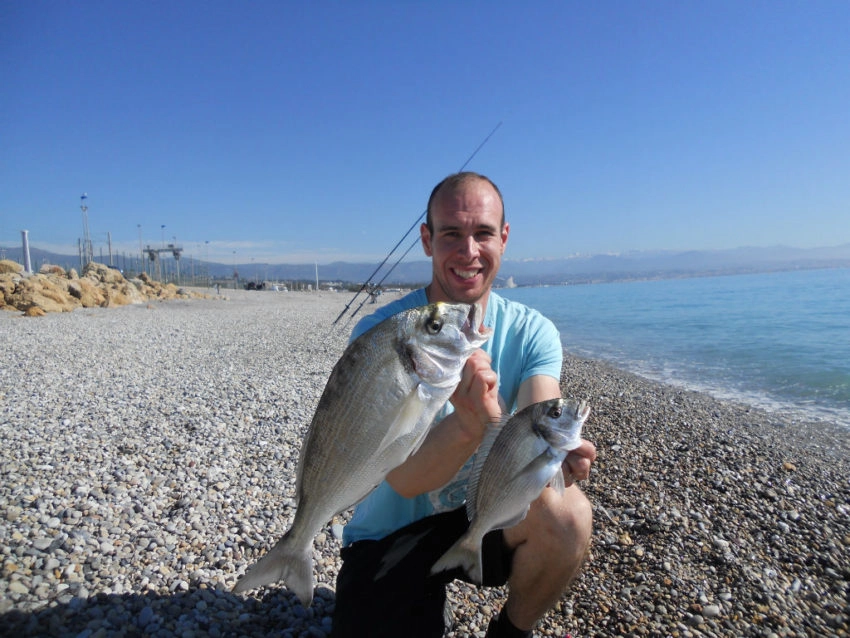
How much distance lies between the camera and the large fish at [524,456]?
2264mm

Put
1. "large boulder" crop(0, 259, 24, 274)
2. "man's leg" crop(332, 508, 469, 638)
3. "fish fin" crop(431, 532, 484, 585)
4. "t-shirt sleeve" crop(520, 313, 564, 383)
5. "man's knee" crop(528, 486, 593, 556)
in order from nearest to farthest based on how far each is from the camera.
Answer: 1. "fish fin" crop(431, 532, 484, 585)
2. "man's leg" crop(332, 508, 469, 638)
3. "man's knee" crop(528, 486, 593, 556)
4. "t-shirt sleeve" crop(520, 313, 564, 383)
5. "large boulder" crop(0, 259, 24, 274)

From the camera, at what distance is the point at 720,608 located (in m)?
3.95

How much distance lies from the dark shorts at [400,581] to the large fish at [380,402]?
3.33 feet

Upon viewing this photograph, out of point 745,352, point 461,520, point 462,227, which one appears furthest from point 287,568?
point 745,352

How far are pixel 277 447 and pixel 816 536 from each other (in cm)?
668

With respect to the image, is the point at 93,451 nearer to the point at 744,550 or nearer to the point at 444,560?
the point at 444,560

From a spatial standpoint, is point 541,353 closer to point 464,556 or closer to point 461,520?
point 461,520

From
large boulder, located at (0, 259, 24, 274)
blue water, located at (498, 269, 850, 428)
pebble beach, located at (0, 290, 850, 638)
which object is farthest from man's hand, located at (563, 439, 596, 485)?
large boulder, located at (0, 259, 24, 274)

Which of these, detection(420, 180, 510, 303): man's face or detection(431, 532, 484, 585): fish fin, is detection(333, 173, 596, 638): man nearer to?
detection(420, 180, 510, 303): man's face

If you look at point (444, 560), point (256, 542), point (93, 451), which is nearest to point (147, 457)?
point (93, 451)

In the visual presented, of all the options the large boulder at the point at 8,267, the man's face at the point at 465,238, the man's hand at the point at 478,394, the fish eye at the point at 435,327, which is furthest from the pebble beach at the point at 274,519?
the large boulder at the point at 8,267

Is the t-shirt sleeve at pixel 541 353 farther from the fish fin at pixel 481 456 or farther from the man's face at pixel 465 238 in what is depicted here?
the fish fin at pixel 481 456

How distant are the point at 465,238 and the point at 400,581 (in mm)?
2254

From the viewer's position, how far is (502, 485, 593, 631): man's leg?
3.08m
